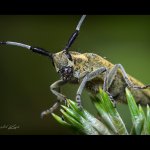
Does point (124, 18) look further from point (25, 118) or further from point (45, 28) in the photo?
point (25, 118)

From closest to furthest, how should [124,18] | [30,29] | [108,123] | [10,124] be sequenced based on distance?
[108,123]
[10,124]
[124,18]
[30,29]

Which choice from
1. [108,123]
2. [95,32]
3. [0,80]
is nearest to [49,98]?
[0,80]

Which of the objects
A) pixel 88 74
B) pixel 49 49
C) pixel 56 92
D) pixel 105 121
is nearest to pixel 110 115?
pixel 105 121

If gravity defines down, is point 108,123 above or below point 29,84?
below

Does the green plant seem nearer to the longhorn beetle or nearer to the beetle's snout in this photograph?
the longhorn beetle

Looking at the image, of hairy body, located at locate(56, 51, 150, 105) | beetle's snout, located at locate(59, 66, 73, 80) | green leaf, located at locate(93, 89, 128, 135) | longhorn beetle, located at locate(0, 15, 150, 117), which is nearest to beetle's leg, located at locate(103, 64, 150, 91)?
longhorn beetle, located at locate(0, 15, 150, 117)
